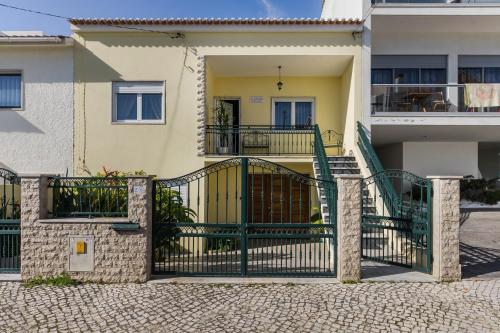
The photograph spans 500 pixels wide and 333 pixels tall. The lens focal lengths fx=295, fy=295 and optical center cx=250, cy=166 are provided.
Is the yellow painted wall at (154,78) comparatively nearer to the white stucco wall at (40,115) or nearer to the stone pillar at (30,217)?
the white stucco wall at (40,115)

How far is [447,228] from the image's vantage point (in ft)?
18.3

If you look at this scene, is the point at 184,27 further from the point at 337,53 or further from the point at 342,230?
the point at 342,230

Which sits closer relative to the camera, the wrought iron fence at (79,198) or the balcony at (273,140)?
the wrought iron fence at (79,198)

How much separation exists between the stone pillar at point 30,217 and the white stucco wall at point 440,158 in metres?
12.3

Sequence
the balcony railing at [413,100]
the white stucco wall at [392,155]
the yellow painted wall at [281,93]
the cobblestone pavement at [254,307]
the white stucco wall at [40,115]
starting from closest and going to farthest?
the cobblestone pavement at [254,307] → the white stucco wall at [40,115] → the balcony railing at [413,100] → the yellow painted wall at [281,93] → the white stucco wall at [392,155]

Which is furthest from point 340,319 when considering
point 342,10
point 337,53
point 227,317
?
point 342,10

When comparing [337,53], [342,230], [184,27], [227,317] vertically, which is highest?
[184,27]

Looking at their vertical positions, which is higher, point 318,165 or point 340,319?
point 318,165

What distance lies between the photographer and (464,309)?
15.1 ft

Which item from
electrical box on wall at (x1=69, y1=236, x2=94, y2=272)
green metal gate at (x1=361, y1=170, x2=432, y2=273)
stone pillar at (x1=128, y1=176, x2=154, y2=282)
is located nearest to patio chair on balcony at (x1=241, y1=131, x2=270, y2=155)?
green metal gate at (x1=361, y1=170, x2=432, y2=273)

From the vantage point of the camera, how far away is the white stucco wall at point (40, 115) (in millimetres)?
9547

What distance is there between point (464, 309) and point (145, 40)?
10.5 meters

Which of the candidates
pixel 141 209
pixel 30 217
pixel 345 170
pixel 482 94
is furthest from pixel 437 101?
pixel 30 217

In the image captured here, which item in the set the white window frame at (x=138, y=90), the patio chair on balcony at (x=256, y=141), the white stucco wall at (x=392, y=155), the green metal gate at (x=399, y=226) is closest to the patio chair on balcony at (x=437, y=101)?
the white stucco wall at (x=392, y=155)
